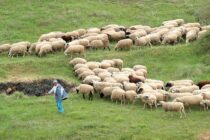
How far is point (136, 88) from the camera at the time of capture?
73.7 feet

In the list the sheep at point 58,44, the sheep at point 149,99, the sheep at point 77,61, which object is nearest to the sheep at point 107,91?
the sheep at point 149,99

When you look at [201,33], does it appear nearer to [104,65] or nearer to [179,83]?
[104,65]

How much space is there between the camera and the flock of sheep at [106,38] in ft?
90.3

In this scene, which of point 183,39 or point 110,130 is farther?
point 183,39

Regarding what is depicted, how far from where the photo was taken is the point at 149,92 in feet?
71.0

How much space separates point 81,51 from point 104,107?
20.7 feet

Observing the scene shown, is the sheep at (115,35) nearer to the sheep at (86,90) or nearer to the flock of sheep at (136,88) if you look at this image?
the flock of sheep at (136,88)

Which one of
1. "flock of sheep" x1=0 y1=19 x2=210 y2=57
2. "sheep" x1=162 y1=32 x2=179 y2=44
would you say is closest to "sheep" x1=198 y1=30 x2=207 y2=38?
"flock of sheep" x1=0 y1=19 x2=210 y2=57

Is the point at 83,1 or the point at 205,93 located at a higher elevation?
the point at 83,1

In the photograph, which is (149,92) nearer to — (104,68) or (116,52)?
(104,68)

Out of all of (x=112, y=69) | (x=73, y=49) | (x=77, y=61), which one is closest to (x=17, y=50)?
(x=73, y=49)

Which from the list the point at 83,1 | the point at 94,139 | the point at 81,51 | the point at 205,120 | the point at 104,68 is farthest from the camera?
the point at 83,1

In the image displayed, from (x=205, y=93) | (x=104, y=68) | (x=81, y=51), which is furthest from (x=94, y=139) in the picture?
(x=81, y=51)

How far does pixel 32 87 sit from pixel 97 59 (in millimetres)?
4138
